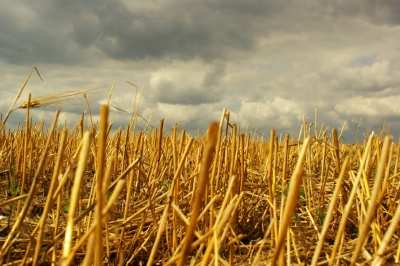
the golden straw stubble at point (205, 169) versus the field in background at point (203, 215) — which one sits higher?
the golden straw stubble at point (205, 169)

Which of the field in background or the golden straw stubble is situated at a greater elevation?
the golden straw stubble

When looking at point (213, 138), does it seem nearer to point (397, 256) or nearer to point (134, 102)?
point (397, 256)

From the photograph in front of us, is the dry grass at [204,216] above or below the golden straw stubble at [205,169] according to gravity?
below

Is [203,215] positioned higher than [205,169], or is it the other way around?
[205,169]

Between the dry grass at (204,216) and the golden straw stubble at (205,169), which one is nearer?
the golden straw stubble at (205,169)

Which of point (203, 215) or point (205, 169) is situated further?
point (203, 215)

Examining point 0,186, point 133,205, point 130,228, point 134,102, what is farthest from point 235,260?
point 0,186

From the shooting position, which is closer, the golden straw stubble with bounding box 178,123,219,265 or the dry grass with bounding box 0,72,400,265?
the golden straw stubble with bounding box 178,123,219,265

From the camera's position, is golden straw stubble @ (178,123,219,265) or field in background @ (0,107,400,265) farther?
field in background @ (0,107,400,265)

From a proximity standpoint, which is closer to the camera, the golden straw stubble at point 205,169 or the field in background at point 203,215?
the golden straw stubble at point 205,169

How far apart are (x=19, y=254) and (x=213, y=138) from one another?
1539 millimetres

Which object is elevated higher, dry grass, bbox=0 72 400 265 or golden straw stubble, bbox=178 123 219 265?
golden straw stubble, bbox=178 123 219 265

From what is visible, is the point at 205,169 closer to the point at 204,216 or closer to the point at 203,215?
the point at 203,215

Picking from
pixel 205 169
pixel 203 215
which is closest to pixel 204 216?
pixel 203 215
